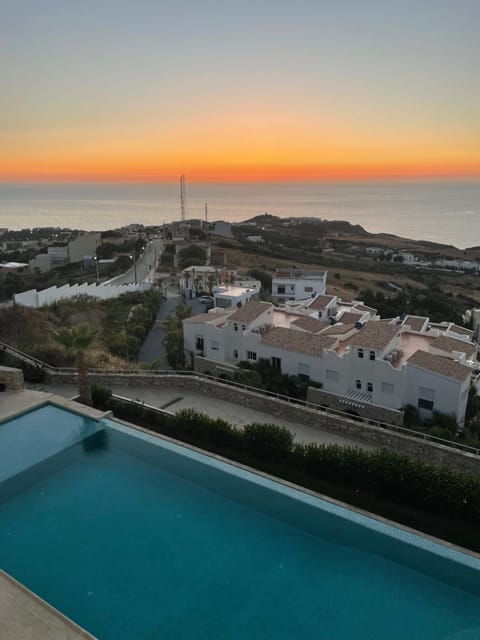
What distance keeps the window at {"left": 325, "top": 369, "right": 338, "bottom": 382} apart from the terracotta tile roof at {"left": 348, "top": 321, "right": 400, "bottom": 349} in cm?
133

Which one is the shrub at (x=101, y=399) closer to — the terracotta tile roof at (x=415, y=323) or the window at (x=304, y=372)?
the window at (x=304, y=372)

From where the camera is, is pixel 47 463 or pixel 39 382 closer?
pixel 47 463

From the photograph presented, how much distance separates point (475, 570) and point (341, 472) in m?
3.75

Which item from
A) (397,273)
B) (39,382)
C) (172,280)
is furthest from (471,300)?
(39,382)

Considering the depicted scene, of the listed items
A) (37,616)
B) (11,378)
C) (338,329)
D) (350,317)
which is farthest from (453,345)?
(37,616)

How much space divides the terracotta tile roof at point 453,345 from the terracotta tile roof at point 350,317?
5.21 meters

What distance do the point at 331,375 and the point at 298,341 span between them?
2161 millimetres

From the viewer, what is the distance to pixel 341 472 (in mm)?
11906

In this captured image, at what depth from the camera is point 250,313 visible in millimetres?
22359

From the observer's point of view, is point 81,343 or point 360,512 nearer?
point 360,512

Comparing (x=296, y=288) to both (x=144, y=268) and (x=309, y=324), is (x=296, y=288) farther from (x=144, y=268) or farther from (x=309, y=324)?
(x=144, y=268)

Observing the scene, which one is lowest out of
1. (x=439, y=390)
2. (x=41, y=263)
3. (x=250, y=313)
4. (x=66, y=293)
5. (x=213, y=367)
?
(x=41, y=263)

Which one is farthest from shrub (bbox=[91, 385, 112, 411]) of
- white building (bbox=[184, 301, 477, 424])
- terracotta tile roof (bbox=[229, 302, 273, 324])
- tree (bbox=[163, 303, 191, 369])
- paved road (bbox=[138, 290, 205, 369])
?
terracotta tile roof (bbox=[229, 302, 273, 324])

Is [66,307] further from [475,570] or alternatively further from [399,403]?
[475,570]
